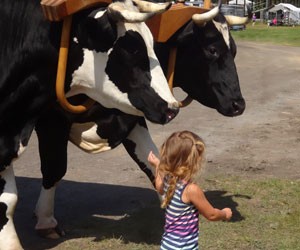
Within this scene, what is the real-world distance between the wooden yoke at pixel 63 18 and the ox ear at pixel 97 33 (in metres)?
0.08

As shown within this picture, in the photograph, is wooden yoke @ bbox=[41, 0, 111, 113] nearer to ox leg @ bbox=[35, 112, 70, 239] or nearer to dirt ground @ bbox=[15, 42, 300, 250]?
ox leg @ bbox=[35, 112, 70, 239]

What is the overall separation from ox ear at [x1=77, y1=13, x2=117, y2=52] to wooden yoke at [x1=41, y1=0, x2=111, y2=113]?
0.08m

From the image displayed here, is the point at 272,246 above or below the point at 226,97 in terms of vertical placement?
below

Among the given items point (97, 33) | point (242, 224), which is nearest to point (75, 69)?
point (97, 33)

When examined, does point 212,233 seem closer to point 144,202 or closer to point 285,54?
point 144,202

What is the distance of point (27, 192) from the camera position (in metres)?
5.61

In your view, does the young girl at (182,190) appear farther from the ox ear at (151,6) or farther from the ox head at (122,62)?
the ox ear at (151,6)

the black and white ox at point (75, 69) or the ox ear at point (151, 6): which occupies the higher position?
the ox ear at point (151, 6)

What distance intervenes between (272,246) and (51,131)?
66.0 inches

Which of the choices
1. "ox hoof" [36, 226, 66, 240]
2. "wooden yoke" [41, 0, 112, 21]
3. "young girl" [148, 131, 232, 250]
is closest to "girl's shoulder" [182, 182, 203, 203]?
"young girl" [148, 131, 232, 250]

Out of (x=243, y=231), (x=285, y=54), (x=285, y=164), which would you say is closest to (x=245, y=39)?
(x=285, y=54)

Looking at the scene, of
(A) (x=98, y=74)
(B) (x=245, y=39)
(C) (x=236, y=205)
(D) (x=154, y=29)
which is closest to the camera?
(A) (x=98, y=74)

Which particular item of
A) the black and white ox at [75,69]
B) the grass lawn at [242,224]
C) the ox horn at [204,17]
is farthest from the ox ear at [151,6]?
the grass lawn at [242,224]

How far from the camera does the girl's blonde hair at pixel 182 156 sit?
2941 millimetres
